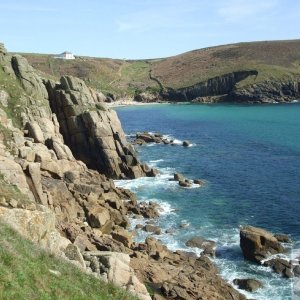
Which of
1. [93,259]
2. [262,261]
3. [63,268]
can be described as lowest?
[262,261]

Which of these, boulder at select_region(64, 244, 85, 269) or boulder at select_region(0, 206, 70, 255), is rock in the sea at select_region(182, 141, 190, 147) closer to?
boulder at select_region(0, 206, 70, 255)

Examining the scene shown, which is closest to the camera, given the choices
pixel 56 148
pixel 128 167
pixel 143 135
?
pixel 56 148

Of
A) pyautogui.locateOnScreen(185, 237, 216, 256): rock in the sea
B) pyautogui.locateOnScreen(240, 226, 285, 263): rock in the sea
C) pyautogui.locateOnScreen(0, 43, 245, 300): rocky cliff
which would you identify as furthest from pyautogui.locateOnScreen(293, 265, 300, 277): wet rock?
pyautogui.locateOnScreen(185, 237, 216, 256): rock in the sea

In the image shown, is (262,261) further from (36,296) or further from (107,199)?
(36,296)

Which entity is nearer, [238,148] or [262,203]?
[262,203]

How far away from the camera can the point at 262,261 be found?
4628 cm

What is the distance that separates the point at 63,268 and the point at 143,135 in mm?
97829

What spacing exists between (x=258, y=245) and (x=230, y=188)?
23741 mm

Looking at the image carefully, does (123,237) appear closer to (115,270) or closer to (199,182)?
(115,270)

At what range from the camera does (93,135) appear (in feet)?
258

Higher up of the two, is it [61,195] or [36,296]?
[36,296]

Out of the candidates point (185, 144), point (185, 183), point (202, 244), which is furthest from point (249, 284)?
point (185, 144)

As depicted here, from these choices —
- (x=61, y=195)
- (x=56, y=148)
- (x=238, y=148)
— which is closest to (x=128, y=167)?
(x=56, y=148)

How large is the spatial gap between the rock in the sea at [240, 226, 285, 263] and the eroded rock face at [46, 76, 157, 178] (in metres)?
32.7
